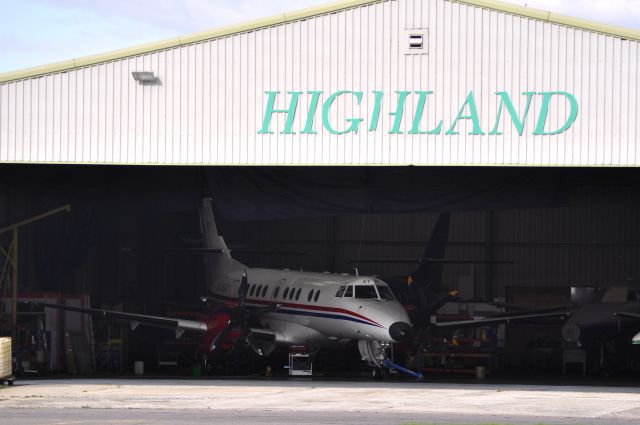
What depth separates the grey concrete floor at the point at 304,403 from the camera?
55.6 ft

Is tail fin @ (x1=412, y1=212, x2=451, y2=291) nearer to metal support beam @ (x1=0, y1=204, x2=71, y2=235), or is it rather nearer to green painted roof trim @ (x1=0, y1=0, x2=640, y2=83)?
metal support beam @ (x1=0, y1=204, x2=71, y2=235)

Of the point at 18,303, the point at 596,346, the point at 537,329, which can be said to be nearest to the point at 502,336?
the point at 537,329

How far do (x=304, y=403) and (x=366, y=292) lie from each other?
955cm

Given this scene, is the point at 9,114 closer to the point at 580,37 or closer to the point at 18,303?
the point at 18,303

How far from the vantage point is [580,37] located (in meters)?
24.3

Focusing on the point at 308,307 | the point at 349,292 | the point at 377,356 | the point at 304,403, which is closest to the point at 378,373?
the point at 377,356

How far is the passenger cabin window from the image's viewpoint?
2933 cm

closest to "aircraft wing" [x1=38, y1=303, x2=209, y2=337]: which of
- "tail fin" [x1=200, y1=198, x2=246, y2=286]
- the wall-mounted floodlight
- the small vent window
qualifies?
"tail fin" [x1=200, y1=198, x2=246, y2=286]

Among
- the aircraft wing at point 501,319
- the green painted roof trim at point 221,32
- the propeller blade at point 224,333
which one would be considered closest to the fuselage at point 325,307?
the propeller blade at point 224,333

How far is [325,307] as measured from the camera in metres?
30.4

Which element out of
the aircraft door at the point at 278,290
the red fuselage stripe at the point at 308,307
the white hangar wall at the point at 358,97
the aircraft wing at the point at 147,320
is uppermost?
the white hangar wall at the point at 358,97

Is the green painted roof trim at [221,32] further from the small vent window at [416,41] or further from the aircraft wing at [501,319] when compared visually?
the aircraft wing at [501,319]

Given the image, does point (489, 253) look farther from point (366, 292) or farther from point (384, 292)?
point (366, 292)

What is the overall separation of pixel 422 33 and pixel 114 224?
13421 millimetres
